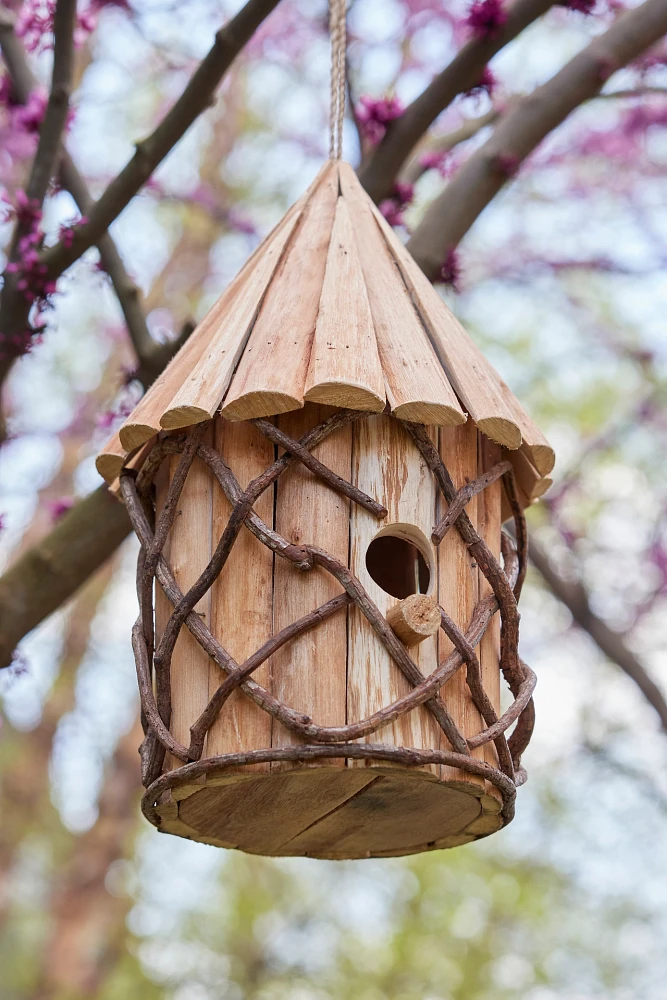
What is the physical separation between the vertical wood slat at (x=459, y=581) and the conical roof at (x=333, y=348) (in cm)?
7

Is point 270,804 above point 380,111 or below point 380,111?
below

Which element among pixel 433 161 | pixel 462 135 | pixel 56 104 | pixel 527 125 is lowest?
pixel 56 104

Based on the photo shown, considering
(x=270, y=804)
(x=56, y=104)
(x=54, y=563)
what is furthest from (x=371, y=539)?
(x=56, y=104)

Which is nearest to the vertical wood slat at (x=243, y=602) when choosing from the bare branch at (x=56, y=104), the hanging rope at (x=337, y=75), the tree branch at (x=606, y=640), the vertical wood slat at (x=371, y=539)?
the vertical wood slat at (x=371, y=539)

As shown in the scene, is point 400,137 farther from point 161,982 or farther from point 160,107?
point 161,982

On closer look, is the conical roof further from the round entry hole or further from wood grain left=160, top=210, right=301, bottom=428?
the round entry hole

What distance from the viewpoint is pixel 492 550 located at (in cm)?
192

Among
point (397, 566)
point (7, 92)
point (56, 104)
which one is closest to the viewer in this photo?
point (397, 566)

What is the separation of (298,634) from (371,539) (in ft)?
0.64

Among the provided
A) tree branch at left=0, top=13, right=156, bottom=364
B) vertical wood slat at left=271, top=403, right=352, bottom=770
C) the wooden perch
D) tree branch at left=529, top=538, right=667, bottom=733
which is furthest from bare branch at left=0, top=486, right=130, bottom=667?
tree branch at left=529, top=538, right=667, bottom=733

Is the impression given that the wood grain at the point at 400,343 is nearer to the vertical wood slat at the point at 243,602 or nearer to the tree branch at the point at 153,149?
A: the vertical wood slat at the point at 243,602

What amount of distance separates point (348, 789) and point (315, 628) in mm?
267

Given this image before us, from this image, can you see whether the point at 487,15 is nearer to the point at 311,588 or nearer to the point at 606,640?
the point at 311,588

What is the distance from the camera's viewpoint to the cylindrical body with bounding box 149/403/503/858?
166 cm
